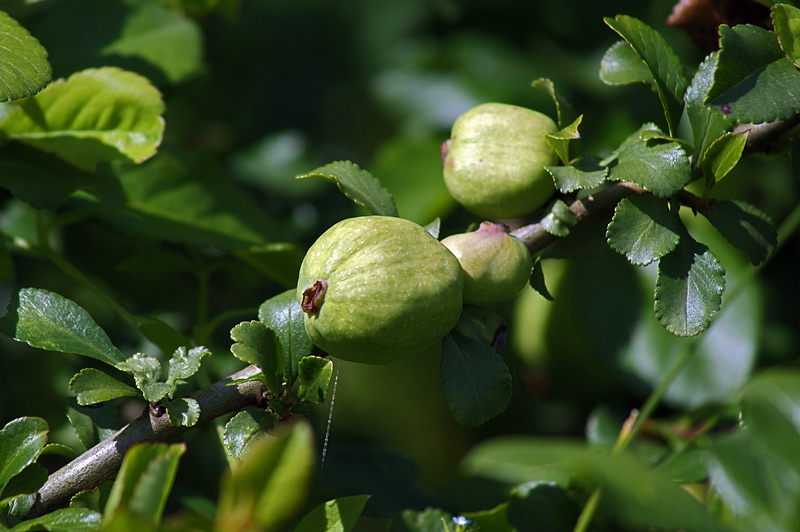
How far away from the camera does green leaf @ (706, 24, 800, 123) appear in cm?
56

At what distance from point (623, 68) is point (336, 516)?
48 cm

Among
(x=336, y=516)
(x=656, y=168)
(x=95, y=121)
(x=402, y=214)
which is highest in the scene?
(x=656, y=168)

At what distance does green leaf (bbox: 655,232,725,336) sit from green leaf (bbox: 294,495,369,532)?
28 cm

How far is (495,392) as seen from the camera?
58cm

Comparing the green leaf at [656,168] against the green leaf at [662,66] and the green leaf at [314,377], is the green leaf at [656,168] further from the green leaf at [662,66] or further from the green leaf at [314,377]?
the green leaf at [314,377]

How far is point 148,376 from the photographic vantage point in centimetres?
56

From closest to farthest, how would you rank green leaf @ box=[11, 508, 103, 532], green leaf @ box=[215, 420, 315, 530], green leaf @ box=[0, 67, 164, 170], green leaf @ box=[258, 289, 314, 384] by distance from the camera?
green leaf @ box=[215, 420, 315, 530]
green leaf @ box=[11, 508, 103, 532]
green leaf @ box=[258, 289, 314, 384]
green leaf @ box=[0, 67, 164, 170]

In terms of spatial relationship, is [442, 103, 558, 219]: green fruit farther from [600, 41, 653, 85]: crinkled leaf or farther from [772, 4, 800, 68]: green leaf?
[772, 4, 800, 68]: green leaf

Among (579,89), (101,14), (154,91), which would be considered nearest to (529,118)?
(154,91)

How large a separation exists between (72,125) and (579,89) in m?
1.10

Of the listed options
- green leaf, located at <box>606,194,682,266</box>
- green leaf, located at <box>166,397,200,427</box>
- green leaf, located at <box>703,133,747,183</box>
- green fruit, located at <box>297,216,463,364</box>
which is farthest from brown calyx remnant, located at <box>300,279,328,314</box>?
green leaf, located at <box>703,133,747,183</box>

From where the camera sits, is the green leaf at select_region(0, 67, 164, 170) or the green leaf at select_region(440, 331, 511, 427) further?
the green leaf at select_region(0, 67, 164, 170)

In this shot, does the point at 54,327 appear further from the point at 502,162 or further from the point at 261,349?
the point at 502,162

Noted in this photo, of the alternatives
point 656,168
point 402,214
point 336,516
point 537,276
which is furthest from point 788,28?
point 402,214
